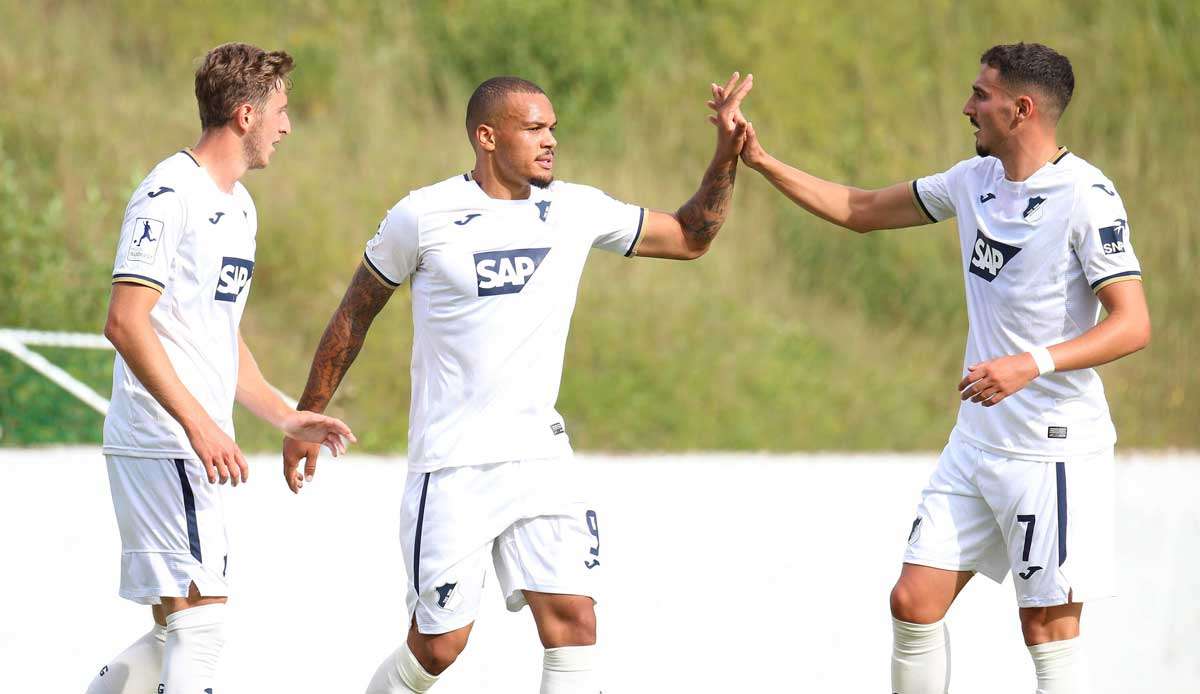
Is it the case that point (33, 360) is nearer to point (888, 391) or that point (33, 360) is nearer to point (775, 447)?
point (775, 447)

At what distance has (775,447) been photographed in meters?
15.2

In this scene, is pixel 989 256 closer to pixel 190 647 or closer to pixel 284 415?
pixel 284 415

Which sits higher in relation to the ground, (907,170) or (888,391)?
(907,170)

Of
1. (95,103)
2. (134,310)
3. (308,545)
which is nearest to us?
(134,310)

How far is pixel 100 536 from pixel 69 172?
8086mm

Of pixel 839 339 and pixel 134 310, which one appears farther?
pixel 839 339

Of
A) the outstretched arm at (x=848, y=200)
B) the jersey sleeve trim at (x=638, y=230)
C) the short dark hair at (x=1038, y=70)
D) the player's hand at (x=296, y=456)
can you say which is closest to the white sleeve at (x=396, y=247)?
the player's hand at (x=296, y=456)

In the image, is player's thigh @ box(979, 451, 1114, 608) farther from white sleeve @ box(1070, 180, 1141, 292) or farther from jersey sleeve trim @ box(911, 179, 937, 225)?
jersey sleeve trim @ box(911, 179, 937, 225)

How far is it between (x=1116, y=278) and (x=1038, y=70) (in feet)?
2.60

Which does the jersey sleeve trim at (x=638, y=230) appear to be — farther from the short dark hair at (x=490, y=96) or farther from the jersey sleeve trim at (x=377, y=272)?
the jersey sleeve trim at (x=377, y=272)

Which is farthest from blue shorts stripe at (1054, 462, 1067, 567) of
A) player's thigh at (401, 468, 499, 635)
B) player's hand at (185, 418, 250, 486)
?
player's hand at (185, 418, 250, 486)

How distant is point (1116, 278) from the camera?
16.6 feet

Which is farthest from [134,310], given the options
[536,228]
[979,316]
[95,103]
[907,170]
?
[907,170]

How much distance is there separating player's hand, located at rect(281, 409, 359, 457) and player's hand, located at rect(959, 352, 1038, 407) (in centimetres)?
199
